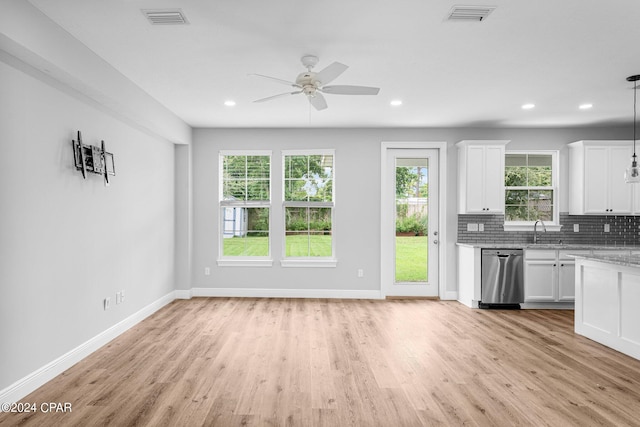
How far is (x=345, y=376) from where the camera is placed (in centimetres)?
316

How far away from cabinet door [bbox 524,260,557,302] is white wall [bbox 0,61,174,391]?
5212 millimetres

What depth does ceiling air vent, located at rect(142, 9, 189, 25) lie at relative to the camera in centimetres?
260

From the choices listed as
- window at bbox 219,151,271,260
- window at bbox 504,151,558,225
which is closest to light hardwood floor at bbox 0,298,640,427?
window at bbox 219,151,271,260

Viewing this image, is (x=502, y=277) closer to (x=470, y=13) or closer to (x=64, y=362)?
Answer: (x=470, y=13)

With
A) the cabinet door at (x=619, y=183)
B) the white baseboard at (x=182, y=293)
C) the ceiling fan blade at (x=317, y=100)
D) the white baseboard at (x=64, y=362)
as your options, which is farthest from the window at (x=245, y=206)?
the cabinet door at (x=619, y=183)

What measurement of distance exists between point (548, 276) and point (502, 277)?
66 centimetres

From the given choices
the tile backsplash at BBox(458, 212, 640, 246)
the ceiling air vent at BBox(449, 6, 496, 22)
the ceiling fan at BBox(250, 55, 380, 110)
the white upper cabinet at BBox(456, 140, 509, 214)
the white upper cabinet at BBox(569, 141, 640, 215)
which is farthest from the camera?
the tile backsplash at BBox(458, 212, 640, 246)

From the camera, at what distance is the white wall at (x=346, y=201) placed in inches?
239

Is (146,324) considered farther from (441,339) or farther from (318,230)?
(441,339)

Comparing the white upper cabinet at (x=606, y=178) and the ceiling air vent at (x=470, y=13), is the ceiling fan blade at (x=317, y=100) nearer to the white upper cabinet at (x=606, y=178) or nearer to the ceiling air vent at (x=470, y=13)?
the ceiling air vent at (x=470, y=13)

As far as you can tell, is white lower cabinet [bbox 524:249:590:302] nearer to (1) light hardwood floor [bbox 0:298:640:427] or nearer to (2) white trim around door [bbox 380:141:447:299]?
(1) light hardwood floor [bbox 0:298:640:427]

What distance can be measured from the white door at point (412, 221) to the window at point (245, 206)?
1956 millimetres

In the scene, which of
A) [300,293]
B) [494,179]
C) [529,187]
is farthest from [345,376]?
[529,187]

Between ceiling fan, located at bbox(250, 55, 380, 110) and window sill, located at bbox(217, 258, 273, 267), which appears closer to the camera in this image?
ceiling fan, located at bbox(250, 55, 380, 110)
